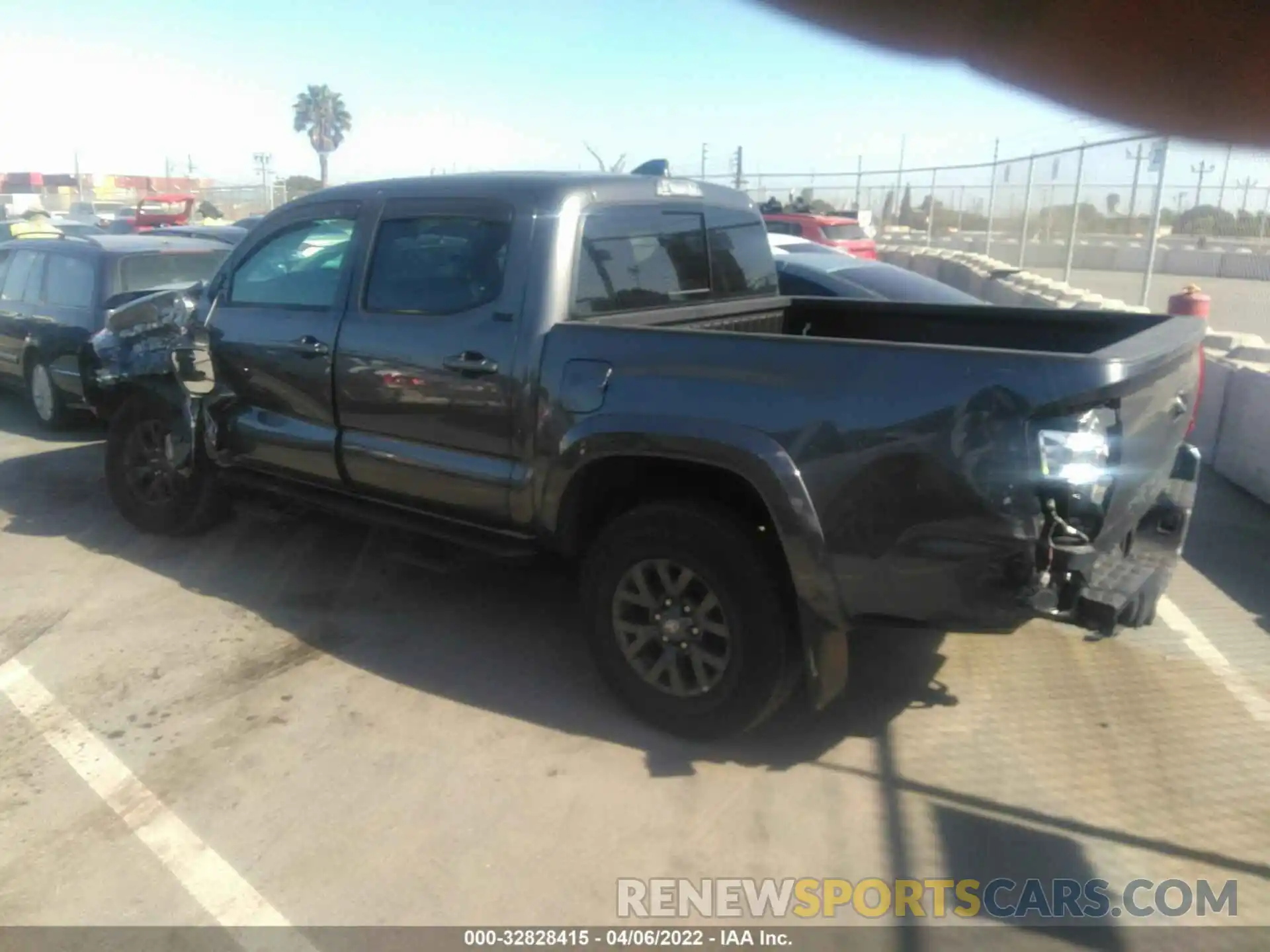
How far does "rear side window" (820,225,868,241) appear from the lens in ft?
55.4

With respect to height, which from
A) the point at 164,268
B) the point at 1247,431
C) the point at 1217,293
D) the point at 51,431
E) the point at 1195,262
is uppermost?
the point at 1195,262

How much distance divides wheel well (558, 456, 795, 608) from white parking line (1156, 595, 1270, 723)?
196cm

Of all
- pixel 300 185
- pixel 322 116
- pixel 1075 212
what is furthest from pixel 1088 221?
pixel 322 116

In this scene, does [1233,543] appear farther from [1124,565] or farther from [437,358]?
[437,358]

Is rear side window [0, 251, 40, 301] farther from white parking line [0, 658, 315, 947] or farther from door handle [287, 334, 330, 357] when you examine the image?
white parking line [0, 658, 315, 947]

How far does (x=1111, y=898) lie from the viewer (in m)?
2.96

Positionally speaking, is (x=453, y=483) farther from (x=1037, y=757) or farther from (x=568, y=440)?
(x=1037, y=757)

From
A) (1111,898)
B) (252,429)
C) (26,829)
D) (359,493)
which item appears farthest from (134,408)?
(1111,898)

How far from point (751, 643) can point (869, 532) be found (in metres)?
0.62

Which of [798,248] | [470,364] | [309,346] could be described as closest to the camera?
[470,364]

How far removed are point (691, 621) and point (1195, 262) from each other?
2519cm

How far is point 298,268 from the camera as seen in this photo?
5109 mm

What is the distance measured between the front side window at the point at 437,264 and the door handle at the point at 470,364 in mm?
207

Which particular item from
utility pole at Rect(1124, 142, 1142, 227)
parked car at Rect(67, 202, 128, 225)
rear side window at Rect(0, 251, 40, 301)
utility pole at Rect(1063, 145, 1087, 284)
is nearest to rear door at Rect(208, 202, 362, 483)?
rear side window at Rect(0, 251, 40, 301)
